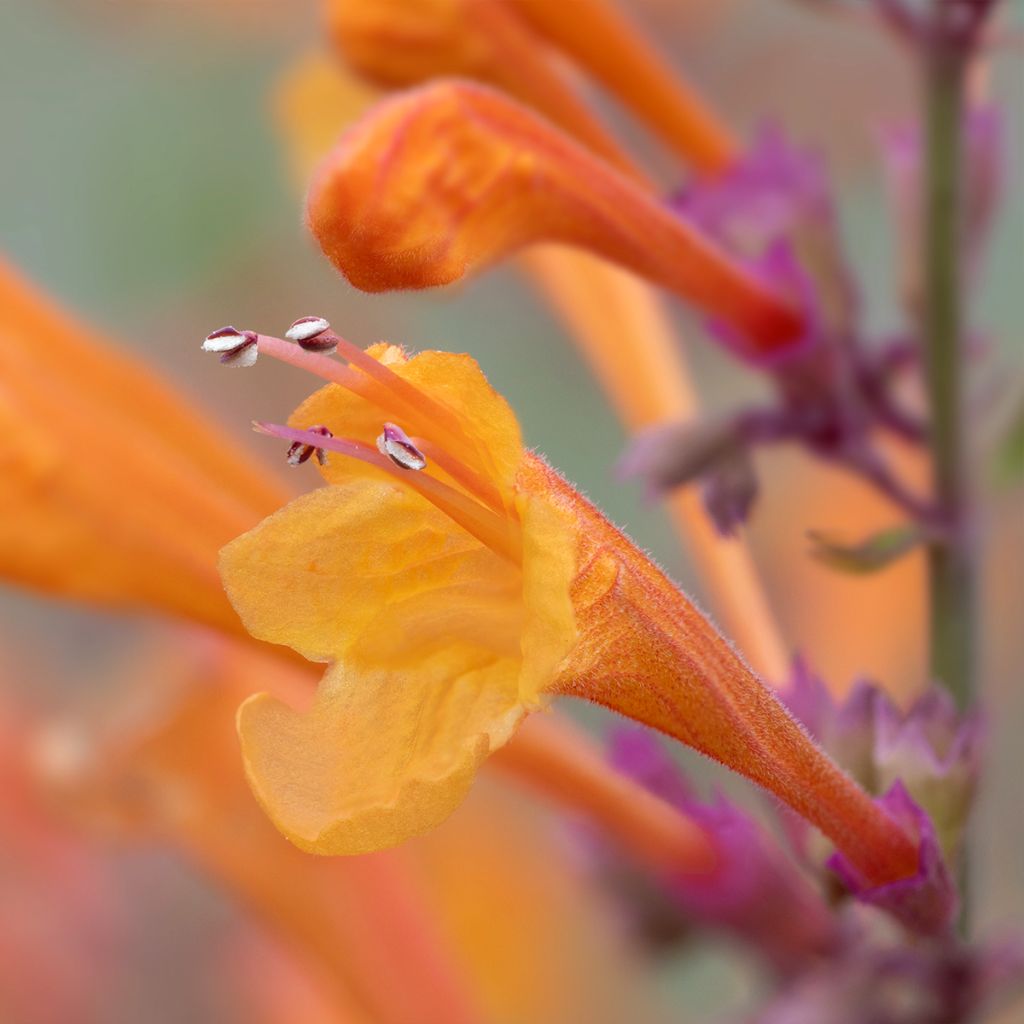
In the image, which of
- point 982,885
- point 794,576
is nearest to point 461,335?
point 794,576

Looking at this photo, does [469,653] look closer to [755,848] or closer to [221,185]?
[755,848]

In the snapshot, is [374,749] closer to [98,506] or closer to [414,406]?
[414,406]

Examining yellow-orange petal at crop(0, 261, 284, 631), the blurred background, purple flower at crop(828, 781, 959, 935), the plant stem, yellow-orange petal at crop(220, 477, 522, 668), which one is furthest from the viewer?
the blurred background

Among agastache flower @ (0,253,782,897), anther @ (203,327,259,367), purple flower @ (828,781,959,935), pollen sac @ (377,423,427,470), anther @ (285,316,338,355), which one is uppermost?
anther @ (285,316,338,355)

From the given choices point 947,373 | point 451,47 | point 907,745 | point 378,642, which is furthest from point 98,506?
point 947,373

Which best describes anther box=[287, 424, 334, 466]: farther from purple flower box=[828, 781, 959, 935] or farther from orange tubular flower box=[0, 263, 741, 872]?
purple flower box=[828, 781, 959, 935]

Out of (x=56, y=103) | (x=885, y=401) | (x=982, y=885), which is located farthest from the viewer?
Result: (x=56, y=103)

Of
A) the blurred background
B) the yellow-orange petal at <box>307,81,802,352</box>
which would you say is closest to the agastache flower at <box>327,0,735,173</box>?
the yellow-orange petal at <box>307,81,802,352</box>
